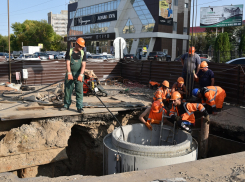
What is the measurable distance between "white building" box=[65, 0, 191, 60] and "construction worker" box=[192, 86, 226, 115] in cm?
2870

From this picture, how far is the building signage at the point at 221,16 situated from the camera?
3703cm

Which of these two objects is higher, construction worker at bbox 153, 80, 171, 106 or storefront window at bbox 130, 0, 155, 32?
storefront window at bbox 130, 0, 155, 32

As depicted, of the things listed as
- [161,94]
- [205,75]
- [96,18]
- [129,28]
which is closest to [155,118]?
[161,94]

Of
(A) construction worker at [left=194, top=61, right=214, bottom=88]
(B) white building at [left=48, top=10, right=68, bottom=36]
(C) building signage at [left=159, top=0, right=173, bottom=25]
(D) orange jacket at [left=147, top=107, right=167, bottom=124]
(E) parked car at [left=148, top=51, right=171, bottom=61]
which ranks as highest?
(B) white building at [left=48, top=10, right=68, bottom=36]

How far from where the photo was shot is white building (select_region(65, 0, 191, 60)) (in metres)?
35.7

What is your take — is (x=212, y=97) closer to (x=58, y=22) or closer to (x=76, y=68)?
(x=76, y=68)

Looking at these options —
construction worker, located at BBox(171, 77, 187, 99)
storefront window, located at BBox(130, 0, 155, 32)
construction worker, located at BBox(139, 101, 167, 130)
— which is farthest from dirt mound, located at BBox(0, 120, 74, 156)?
storefront window, located at BBox(130, 0, 155, 32)

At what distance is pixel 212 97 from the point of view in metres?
6.40

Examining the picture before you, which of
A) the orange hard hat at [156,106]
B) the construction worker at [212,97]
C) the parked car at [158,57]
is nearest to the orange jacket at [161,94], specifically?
the orange hard hat at [156,106]

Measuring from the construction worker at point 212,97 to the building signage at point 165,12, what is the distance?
30333 millimetres

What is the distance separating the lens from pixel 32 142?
573 centimetres

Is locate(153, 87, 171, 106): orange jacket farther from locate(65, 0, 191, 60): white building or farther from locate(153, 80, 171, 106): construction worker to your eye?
locate(65, 0, 191, 60): white building

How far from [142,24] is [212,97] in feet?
107

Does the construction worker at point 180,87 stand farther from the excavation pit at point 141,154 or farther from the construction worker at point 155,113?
the excavation pit at point 141,154
